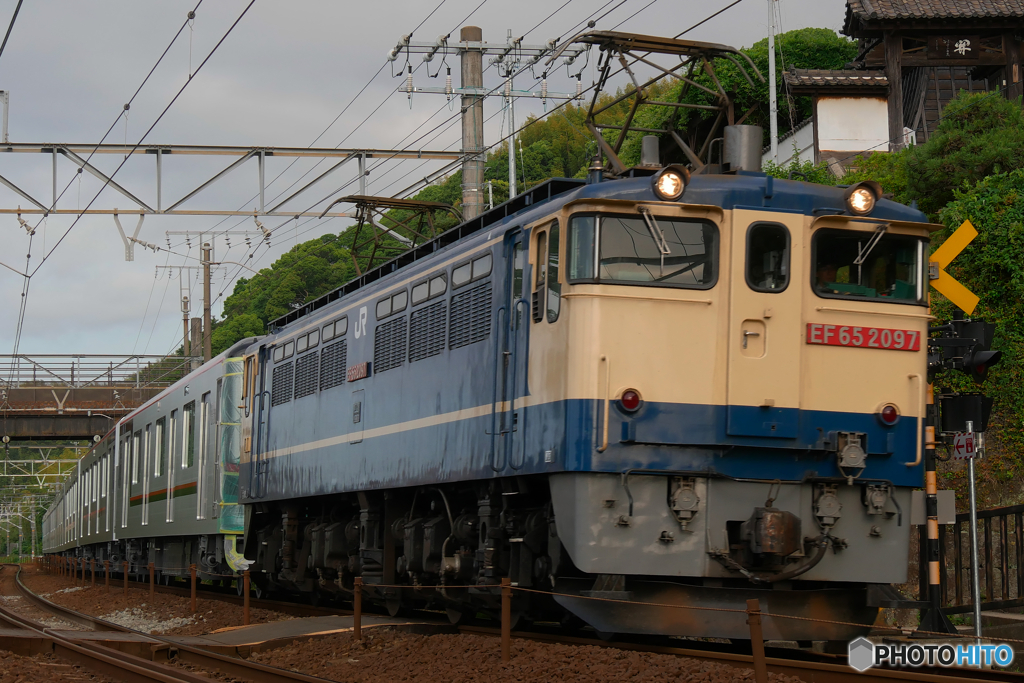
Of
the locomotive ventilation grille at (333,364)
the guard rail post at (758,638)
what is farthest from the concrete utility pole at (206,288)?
the guard rail post at (758,638)

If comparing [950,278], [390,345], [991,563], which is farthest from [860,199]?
[390,345]

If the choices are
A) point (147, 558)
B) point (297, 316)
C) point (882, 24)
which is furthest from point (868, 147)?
point (147, 558)

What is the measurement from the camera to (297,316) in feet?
58.4

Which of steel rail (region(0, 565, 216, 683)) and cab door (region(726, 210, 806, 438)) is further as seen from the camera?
steel rail (region(0, 565, 216, 683))

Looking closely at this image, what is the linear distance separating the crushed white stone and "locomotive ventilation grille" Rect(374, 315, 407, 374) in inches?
221

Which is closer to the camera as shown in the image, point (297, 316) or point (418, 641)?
point (418, 641)

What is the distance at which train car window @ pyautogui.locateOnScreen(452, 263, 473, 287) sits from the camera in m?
11.4

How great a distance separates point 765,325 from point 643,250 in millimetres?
1128

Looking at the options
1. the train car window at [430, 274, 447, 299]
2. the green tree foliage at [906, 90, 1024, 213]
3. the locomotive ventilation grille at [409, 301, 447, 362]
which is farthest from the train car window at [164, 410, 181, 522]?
the green tree foliage at [906, 90, 1024, 213]

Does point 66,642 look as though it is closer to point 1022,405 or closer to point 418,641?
point 418,641

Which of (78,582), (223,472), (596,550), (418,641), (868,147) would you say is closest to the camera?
(596,550)

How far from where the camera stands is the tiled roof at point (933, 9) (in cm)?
2825

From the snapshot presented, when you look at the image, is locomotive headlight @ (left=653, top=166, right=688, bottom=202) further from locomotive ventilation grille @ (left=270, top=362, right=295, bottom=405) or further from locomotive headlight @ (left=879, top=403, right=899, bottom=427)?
locomotive ventilation grille @ (left=270, top=362, right=295, bottom=405)

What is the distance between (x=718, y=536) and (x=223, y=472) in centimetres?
1227
